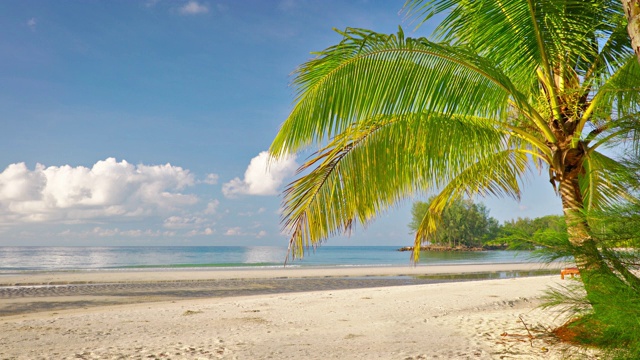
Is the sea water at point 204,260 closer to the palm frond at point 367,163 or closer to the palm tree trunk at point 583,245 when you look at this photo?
the palm tree trunk at point 583,245

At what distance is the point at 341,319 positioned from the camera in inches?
313

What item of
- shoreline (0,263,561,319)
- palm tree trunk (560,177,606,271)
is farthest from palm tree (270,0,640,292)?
shoreline (0,263,561,319)

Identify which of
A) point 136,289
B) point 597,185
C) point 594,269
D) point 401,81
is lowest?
point 136,289

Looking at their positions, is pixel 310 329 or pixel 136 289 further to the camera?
pixel 136 289

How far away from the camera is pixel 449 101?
4.54 m

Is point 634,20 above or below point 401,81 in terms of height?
below

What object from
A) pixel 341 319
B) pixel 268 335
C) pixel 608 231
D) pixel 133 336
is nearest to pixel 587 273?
pixel 608 231

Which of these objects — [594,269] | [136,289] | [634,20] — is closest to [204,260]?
A: [136,289]

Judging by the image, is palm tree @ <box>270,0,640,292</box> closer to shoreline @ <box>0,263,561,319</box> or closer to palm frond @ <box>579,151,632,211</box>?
palm frond @ <box>579,151,632,211</box>

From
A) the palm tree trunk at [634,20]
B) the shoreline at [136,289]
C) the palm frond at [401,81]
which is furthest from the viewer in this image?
the shoreline at [136,289]

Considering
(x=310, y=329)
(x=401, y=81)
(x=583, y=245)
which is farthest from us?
(x=310, y=329)

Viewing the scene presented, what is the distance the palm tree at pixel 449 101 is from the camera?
176 inches

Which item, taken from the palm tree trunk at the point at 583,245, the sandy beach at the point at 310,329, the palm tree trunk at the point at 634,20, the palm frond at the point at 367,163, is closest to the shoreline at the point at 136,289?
the sandy beach at the point at 310,329

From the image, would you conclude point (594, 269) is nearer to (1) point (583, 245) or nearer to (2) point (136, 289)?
(1) point (583, 245)
